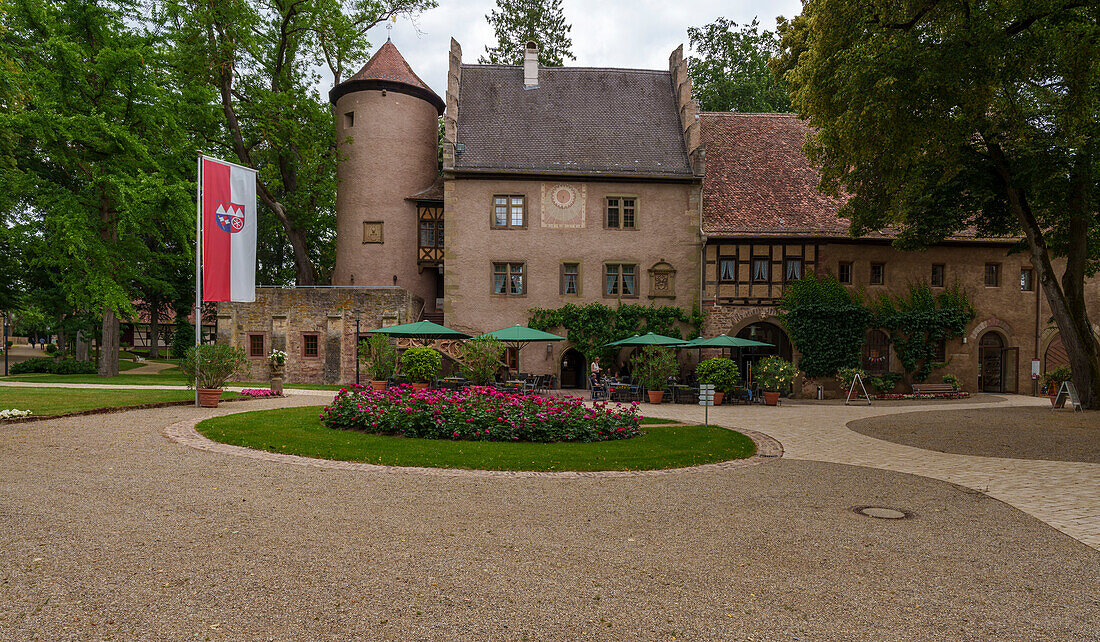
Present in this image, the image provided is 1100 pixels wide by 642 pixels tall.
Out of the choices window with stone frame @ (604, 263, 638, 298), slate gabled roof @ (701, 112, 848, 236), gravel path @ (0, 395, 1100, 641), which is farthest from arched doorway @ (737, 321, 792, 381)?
gravel path @ (0, 395, 1100, 641)

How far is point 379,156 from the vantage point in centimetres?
3020

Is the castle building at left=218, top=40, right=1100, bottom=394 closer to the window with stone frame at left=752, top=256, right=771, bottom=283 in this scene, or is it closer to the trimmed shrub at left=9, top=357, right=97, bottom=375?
the window with stone frame at left=752, top=256, right=771, bottom=283

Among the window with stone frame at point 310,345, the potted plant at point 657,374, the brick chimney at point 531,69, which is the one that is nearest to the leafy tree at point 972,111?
the potted plant at point 657,374

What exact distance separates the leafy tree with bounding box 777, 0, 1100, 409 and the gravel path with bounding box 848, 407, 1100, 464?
13.1ft

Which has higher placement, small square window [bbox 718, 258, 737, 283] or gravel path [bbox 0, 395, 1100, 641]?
small square window [bbox 718, 258, 737, 283]

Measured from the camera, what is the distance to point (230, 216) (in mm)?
16234

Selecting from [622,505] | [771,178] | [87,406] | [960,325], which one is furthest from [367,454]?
[960,325]

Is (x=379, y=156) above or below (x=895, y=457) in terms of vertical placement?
above

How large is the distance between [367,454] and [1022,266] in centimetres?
3162

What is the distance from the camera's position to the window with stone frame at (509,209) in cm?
2806

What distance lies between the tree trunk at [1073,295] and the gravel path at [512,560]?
1470cm

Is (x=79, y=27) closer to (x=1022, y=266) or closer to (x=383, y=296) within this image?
(x=383, y=296)

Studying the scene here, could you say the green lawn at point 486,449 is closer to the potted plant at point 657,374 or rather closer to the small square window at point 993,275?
the potted plant at point 657,374

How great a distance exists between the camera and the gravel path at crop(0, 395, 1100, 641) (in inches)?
160
